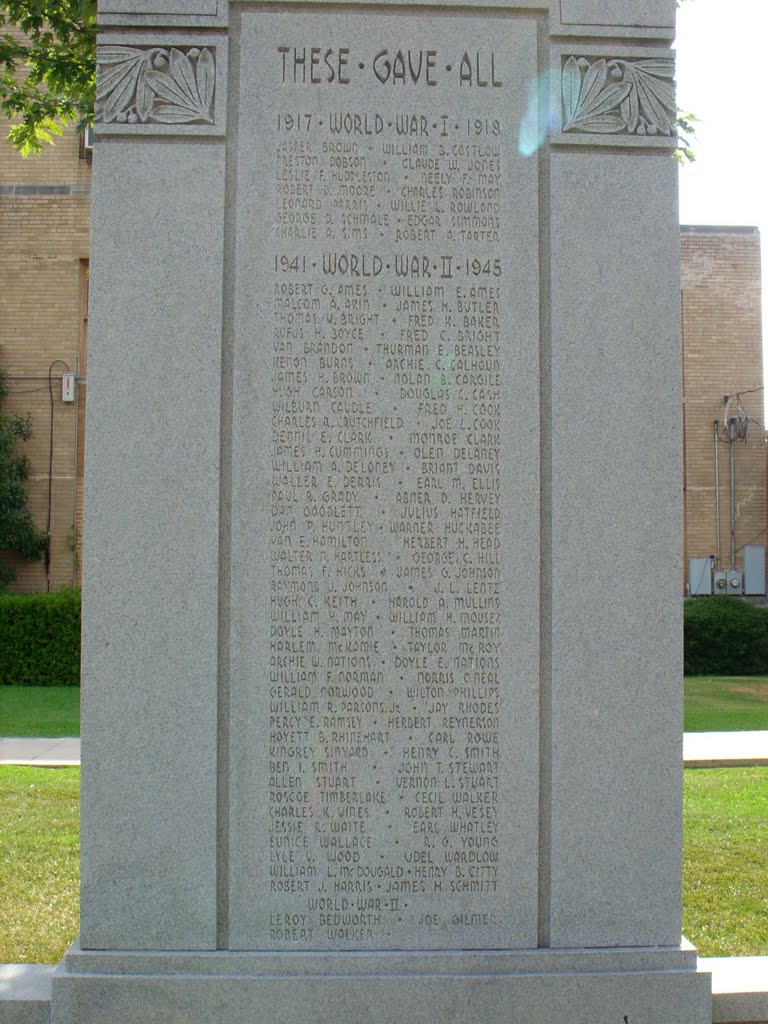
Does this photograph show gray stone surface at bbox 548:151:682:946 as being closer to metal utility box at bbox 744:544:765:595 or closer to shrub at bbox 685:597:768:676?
shrub at bbox 685:597:768:676

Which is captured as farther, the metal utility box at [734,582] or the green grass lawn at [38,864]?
the metal utility box at [734,582]

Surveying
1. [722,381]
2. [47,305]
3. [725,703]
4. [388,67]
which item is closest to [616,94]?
[388,67]

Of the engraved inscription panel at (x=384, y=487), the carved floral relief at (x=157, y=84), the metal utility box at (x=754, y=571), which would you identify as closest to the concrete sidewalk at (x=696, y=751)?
the engraved inscription panel at (x=384, y=487)

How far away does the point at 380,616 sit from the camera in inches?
161

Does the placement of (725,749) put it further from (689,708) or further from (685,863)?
(685,863)

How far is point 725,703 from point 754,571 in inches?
451

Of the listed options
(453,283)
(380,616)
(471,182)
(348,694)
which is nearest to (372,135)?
(471,182)

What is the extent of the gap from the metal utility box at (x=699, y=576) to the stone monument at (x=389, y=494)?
23.2 meters

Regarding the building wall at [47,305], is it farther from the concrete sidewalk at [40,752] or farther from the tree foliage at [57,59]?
the tree foliage at [57,59]

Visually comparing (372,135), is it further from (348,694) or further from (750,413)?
(750,413)

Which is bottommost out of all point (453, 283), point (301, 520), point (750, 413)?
point (301, 520)

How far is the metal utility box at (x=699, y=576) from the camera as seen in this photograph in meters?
26.2

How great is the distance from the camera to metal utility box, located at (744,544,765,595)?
1044 inches

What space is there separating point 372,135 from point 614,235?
1.11 meters
